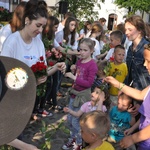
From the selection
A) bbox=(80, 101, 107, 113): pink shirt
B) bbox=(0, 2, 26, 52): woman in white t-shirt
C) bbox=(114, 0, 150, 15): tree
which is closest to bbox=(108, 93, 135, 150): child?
bbox=(80, 101, 107, 113): pink shirt

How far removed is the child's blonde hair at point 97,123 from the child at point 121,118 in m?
1.05

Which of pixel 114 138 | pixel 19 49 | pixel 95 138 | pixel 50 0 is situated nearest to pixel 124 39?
pixel 114 138

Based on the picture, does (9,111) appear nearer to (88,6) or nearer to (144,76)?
(144,76)

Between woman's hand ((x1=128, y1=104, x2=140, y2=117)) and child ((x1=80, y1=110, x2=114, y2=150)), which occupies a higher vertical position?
child ((x1=80, y1=110, x2=114, y2=150))

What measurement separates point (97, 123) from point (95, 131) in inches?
3.2

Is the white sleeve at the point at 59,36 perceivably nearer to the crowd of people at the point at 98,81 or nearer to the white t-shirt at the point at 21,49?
the crowd of people at the point at 98,81

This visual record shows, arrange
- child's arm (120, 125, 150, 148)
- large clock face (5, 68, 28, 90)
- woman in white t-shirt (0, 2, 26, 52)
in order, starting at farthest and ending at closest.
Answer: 1. woman in white t-shirt (0, 2, 26, 52)
2. child's arm (120, 125, 150, 148)
3. large clock face (5, 68, 28, 90)

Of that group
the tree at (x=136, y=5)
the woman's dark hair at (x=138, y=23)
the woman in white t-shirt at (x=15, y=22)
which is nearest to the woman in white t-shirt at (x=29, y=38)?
the woman in white t-shirt at (x=15, y=22)

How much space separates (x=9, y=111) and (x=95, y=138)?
1140 mm

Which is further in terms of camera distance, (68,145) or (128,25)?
(68,145)

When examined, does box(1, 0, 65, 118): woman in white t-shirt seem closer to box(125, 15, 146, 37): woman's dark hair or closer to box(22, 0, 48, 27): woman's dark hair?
box(22, 0, 48, 27): woman's dark hair

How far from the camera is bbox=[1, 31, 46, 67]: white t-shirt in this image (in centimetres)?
246

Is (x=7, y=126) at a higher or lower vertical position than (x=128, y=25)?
lower

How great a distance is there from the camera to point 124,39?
6051mm
